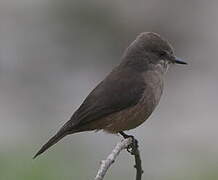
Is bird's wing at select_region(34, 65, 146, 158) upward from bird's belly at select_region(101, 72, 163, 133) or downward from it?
upward

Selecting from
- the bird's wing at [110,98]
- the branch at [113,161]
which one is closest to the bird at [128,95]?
the bird's wing at [110,98]

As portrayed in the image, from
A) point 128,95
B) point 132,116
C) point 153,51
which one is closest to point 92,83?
point 153,51

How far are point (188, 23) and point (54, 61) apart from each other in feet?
8.62

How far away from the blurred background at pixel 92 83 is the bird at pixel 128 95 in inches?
75.5

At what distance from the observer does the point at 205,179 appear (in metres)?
8.93

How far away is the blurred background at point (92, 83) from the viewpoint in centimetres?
940

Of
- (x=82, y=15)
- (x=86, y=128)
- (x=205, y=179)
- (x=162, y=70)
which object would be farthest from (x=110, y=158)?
(x=82, y=15)

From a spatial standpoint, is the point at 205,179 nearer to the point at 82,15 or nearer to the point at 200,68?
the point at 200,68

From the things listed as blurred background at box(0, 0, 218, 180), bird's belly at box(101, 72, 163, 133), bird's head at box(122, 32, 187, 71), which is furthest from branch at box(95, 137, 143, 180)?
blurred background at box(0, 0, 218, 180)

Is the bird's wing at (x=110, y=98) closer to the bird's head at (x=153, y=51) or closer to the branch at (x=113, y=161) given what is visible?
the bird's head at (x=153, y=51)

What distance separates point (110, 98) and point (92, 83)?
6238 millimetres

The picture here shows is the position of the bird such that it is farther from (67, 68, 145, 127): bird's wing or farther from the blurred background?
the blurred background

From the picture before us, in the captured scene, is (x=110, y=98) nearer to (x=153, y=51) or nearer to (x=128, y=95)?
(x=128, y=95)

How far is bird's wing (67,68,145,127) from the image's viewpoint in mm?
6383
